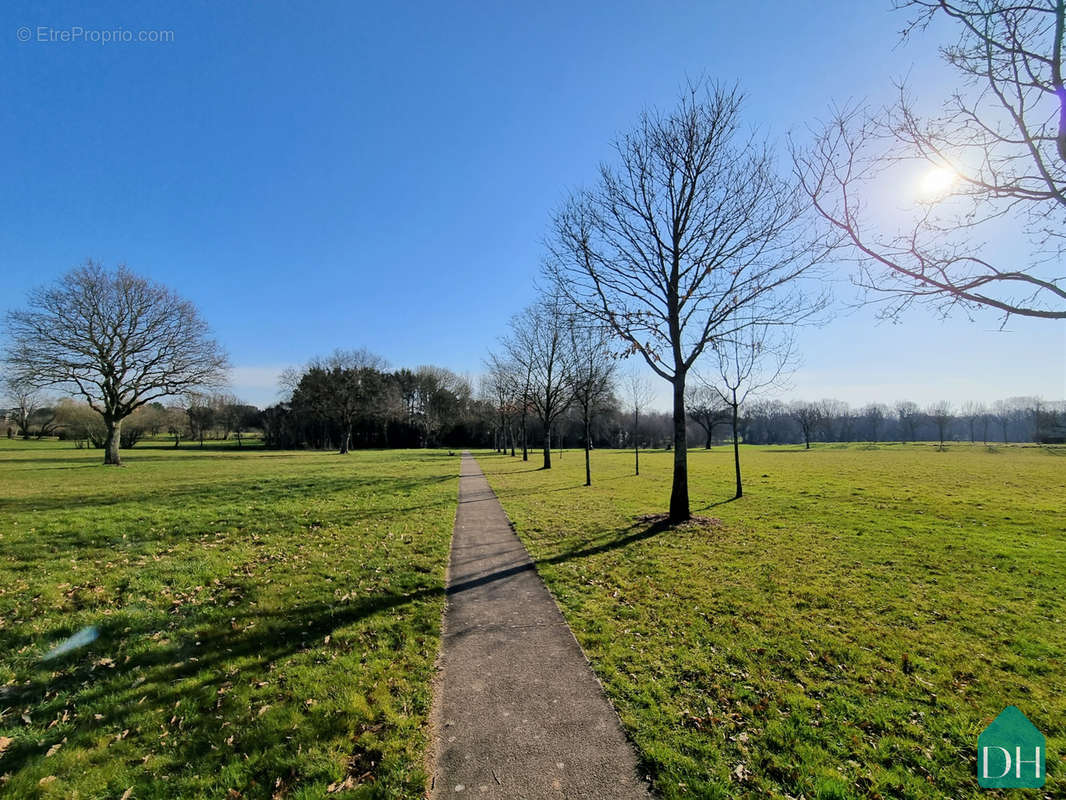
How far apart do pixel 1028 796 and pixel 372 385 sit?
61.4 metres

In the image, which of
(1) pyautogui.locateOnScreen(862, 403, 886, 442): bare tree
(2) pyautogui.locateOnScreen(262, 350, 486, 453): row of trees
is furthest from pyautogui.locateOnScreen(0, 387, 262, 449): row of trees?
(1) pyautogui.locateOnScreen(862, 403, 886, 442): bare tree

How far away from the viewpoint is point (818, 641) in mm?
4984

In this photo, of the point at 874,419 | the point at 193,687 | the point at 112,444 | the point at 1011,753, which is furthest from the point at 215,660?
the point at 874,419

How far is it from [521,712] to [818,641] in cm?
356

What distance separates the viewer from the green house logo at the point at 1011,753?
3076 millimetres

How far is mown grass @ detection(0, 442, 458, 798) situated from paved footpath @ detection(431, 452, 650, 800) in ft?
0.85

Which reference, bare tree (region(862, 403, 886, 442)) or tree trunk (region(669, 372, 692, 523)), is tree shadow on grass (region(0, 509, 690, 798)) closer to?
tree trunk (region(669, 372, 692, 523))

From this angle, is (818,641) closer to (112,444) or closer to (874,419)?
(112,444)

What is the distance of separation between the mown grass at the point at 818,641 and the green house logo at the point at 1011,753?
0.07m

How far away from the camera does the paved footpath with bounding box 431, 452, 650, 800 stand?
298 centimetres

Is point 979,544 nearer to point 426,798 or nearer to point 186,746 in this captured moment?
point 426,798

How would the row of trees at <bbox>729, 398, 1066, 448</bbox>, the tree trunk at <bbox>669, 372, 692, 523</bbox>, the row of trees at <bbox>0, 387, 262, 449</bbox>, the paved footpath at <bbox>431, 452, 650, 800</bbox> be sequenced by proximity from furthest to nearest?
the row of trees at <bbox>729, 398, 1066, 448</bbox> < the row of trees at <bbox>0, 387, 262, 449</bbox> < the tree trunk at <bbox>669, 372, 692, 523</bbox> < the paved footpath at <bbox>431, 452, 650, 800</bbox>

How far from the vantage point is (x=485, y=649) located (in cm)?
484

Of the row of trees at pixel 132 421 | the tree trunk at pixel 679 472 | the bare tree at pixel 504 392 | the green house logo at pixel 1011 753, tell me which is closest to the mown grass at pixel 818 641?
the green house logo at pixel 1011 753
